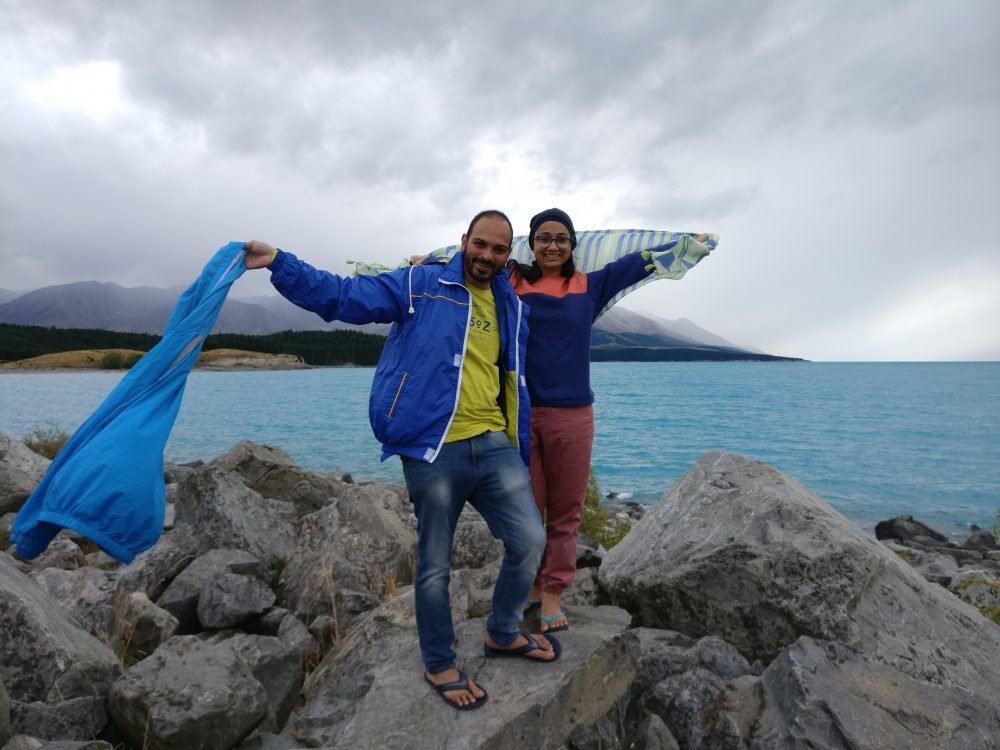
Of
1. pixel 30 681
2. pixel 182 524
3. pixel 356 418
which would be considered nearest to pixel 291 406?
pixel 356 418

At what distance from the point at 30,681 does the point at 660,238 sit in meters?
5.33

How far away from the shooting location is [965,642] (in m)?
4.60

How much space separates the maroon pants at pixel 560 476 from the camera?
14.2 feet

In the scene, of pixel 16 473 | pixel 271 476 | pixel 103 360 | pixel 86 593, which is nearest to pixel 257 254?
pixel 86 593

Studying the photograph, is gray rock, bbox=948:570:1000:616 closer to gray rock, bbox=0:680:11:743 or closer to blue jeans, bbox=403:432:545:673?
blue jeans, bbox=403:432:545:673

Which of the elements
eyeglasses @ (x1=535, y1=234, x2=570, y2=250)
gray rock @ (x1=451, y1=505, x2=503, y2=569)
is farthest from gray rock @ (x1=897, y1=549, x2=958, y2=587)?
eyeglasses @ (x1=535, y1=234, x2=570, y2=250)

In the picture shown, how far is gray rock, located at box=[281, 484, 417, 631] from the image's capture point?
5.95 meters

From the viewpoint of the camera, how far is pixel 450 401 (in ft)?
12.0

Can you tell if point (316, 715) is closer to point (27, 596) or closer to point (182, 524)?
point (27, 596)

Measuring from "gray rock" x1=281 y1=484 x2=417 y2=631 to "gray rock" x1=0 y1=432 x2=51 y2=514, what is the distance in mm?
6275

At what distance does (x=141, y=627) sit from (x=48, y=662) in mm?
1053

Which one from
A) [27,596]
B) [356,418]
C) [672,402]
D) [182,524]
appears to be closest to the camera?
[27,596]

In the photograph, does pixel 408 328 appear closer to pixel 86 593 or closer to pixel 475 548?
pixel 475 548

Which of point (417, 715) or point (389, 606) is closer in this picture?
point (417, 715)
